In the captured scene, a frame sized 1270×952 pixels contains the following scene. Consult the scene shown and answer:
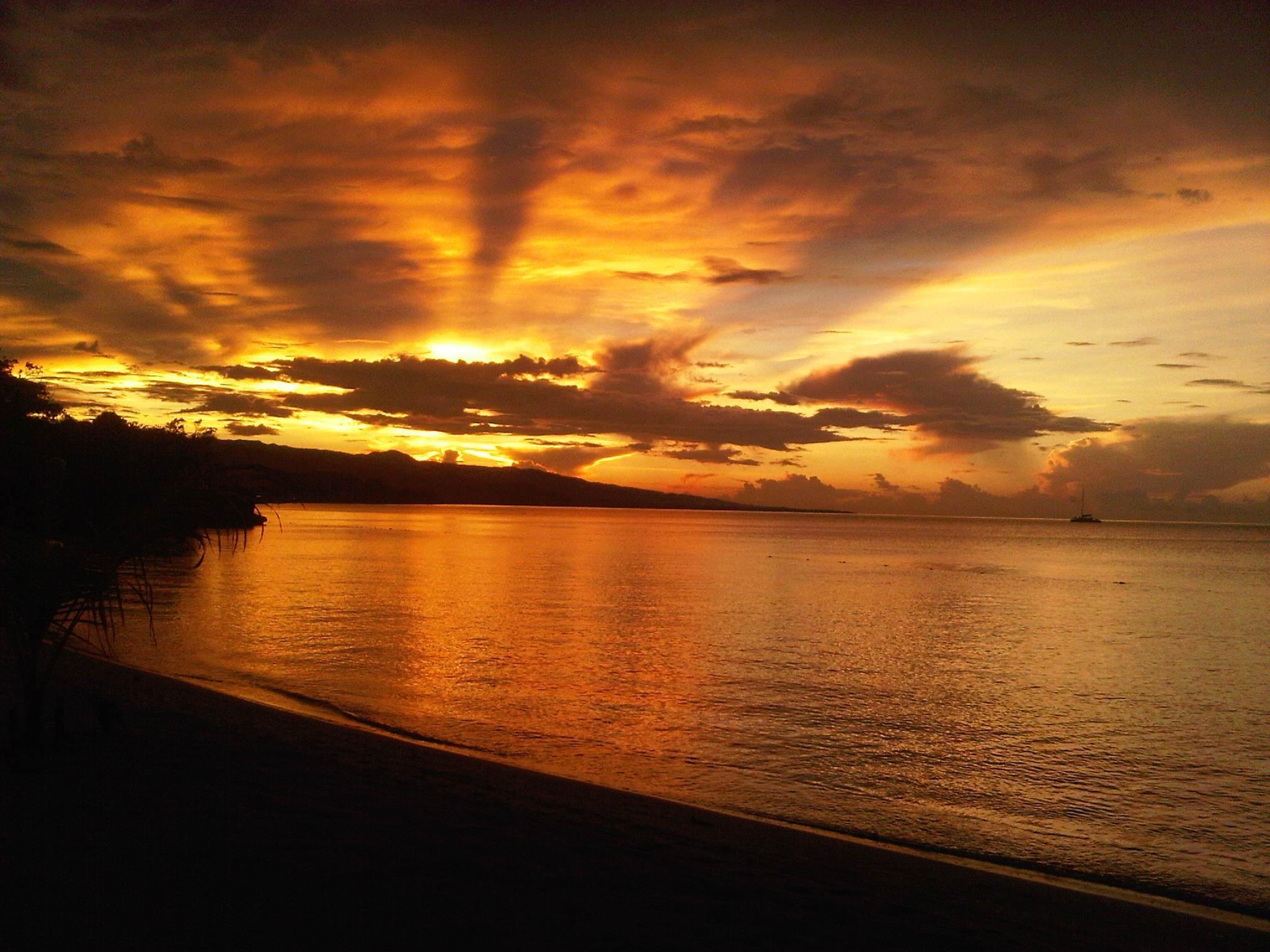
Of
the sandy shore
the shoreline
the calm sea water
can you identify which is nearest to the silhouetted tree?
the sandy shore

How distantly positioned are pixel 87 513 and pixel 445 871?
6.27 meters

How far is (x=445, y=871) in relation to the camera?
297 inches

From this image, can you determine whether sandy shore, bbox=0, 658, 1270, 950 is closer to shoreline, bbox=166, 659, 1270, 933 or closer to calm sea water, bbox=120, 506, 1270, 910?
shoreline, bbox=166, 659, 1270, 933

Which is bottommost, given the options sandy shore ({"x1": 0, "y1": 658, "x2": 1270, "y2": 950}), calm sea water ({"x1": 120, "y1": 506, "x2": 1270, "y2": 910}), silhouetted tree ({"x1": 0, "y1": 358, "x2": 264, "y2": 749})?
calm sea water ({"x1": 120, "y1": 506, "x2": 1270, "y2": 910})

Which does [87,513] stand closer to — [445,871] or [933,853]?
[445,871]

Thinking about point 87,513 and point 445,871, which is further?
point 87,513

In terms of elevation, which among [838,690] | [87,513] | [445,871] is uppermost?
[87,513]

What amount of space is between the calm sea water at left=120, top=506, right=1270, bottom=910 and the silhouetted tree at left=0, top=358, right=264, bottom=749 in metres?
7.01

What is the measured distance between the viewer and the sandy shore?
647cm

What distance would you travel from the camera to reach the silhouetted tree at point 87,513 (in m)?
9.59

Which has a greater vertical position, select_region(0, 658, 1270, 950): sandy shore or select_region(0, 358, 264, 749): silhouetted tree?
select_region(0, 358, 264, 749): silhouetted tree

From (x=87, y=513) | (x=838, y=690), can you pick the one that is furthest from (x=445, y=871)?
(x=838, y=690)

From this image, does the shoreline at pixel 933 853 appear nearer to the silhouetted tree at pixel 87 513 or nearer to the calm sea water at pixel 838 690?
the calm sea water at pixel 838 690

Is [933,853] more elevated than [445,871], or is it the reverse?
[445,871]
